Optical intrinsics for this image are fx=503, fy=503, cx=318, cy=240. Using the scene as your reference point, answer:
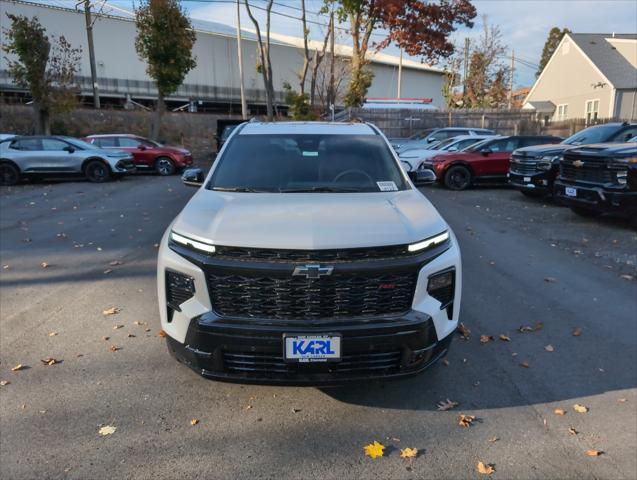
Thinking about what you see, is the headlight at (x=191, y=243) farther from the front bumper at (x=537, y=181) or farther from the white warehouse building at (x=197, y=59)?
the white warehouse building at (x=197, y=59)

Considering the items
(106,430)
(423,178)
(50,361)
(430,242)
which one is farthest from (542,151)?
(106,430)

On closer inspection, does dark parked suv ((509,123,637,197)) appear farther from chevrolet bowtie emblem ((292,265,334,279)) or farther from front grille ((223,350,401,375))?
chevrolet bowtie emblem ((292,265,334,279))

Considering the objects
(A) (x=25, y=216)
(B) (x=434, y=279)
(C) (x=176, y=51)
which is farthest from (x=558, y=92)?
(B) (x=434, y=279)

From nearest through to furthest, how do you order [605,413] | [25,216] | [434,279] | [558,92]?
[434,279], [605,413], [25,216], [558,92]

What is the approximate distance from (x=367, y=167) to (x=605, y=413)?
101 inches

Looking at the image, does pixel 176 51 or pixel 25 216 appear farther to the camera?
pixel 176 51

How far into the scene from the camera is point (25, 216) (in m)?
10.0

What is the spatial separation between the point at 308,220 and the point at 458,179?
479 inches

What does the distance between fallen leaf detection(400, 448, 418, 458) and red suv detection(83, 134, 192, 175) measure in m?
17.2

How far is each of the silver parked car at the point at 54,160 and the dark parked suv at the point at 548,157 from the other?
39.4ft

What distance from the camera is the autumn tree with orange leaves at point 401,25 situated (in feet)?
93.4

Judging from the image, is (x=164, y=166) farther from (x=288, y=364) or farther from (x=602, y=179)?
(x=288, y=364)

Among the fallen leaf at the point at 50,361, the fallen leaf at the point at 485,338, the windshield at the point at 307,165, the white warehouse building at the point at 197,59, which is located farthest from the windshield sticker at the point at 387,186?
the white warehouse building at the point at 197,59

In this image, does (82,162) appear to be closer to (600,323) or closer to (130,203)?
(130,203)
